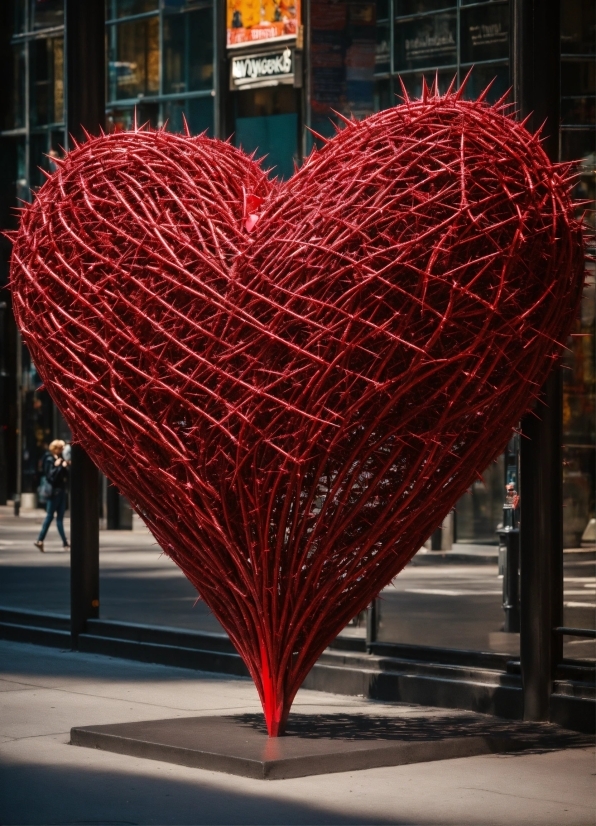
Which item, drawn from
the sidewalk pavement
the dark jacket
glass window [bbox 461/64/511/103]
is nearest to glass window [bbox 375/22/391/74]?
glass window [bbox 461/64/511/103]

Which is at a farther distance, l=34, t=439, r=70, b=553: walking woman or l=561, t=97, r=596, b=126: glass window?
l=34, t=439, r=70, b=553: walking woman

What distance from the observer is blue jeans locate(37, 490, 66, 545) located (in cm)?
1565

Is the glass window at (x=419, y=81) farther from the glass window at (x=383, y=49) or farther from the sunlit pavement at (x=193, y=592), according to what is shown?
the sunlit pavement at (x=193, y=592)

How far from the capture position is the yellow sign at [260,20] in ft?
38.0

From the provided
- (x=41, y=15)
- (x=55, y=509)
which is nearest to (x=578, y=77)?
(x=55, y=509)

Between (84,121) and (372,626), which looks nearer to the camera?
(372,626)

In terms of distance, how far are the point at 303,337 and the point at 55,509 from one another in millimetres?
11205

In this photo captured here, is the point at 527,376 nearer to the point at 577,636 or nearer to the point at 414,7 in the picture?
the point at 577,636

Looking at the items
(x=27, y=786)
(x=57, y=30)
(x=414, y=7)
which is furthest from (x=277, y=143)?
(x=57, y=30)

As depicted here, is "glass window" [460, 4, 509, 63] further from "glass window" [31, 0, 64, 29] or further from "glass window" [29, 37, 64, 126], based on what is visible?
"glass window" [29, 37, 64, 126]

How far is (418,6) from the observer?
10.1 metres

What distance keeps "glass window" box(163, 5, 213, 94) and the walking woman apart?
14.9 ft

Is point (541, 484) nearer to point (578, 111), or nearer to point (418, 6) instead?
point (578, 111)

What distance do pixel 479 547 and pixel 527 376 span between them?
2.68m
